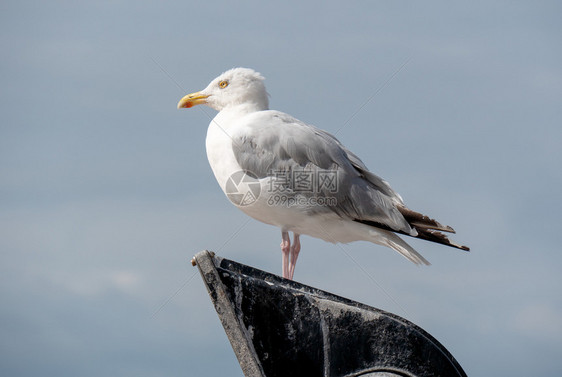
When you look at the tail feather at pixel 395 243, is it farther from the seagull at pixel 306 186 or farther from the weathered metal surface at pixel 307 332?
the weathered metal surface at pixel 307 332

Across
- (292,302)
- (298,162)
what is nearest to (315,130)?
(298,162)

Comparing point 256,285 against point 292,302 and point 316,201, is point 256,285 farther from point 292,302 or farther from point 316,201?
point 316,201

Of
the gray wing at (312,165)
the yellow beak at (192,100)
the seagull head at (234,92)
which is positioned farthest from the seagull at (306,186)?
the yellow beak at (192,100)

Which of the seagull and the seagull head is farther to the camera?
the seagull head

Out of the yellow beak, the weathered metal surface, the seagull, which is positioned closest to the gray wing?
the seagull

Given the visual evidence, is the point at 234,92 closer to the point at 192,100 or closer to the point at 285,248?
the point at 192,100

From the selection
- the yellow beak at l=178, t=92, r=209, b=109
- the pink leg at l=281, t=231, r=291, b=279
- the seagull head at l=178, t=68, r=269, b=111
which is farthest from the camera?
the yellow beak at l=178, t=92, r=209, b=109

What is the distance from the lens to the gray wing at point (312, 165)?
739 centimetres

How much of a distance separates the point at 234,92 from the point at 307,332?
4.48 meters

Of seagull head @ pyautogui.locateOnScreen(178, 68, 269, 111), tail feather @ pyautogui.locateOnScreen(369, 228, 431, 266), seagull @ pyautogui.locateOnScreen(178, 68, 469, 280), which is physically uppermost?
seagull head @ pyautogui.locateOnScreen(178, 68, 269, 111)

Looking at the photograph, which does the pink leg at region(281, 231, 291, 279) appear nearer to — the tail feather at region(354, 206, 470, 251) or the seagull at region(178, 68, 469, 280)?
the seagull at region(178, 68, 469, 280)

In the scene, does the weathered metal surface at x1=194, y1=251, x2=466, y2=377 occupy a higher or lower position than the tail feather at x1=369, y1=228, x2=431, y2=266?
lower

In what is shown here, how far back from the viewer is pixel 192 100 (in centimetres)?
875

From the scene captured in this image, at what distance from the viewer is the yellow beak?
342 inches
